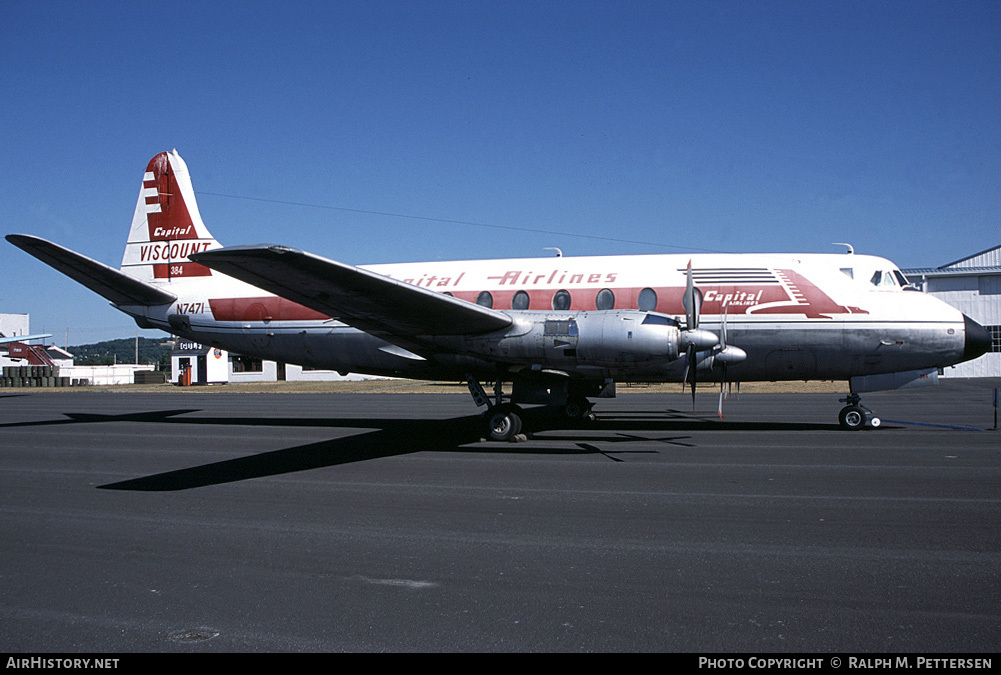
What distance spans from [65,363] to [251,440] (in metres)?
88.8

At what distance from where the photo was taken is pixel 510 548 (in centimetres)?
632

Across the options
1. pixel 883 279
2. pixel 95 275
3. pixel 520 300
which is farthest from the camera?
pixel 95 275

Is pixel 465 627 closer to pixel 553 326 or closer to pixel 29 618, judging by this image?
pixel 29 618

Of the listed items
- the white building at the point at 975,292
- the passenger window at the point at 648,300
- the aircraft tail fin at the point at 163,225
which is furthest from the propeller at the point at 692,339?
the white building at the point at 975,292

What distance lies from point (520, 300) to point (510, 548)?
9.95 metres

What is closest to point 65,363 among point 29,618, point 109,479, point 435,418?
point 435,418

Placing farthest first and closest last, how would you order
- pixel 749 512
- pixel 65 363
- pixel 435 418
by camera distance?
pixel 65 363 → pixel 435 418 → pixel 749 512

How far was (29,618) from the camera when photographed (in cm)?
472

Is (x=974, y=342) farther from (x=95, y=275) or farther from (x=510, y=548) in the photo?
(x=95, y=275)

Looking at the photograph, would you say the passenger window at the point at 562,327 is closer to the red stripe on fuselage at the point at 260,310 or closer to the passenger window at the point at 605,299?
→ the passenger window at the point at 605,299

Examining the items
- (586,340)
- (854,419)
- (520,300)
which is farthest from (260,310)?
(854,419)

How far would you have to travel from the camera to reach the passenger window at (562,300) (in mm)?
15547

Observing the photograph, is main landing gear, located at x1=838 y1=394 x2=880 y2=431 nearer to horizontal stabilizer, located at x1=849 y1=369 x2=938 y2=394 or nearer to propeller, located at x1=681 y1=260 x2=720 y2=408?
horizontal stabilizer, located at x1=849 y1=369 x2=938 y2=394

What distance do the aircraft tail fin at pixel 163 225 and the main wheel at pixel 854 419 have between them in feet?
54.2
